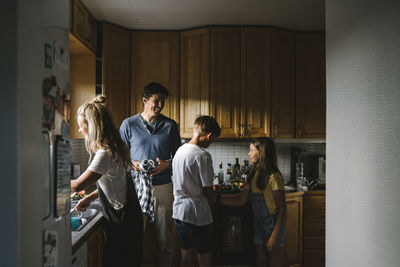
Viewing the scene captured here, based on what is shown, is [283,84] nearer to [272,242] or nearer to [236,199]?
[236,199]

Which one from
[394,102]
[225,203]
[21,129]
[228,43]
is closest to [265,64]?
[228,43]

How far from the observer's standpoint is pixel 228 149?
3.64 m

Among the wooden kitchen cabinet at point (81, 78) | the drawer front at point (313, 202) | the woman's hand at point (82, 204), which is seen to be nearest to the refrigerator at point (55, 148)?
the woman's hand at point (82, 204)

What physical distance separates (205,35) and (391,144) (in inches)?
94.7

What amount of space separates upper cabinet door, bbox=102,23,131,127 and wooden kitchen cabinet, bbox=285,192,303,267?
182 cm

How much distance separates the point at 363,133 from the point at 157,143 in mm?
1678

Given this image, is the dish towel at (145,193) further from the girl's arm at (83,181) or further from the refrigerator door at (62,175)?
the refrigerator door at (62,175)

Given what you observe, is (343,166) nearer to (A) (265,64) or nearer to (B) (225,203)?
(B) (225,203)

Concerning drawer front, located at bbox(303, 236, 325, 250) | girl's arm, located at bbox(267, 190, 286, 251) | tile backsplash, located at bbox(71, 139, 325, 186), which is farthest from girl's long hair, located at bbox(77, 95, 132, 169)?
drawer front, located at bbox(303, 236, 325, 250)

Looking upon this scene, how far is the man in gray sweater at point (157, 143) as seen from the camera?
2465 millimetres

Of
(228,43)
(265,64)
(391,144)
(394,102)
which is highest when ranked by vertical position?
(228,43)

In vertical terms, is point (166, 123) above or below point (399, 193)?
above

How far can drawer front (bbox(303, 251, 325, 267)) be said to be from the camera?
3.18 meters

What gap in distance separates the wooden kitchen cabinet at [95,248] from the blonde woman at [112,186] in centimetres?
7
